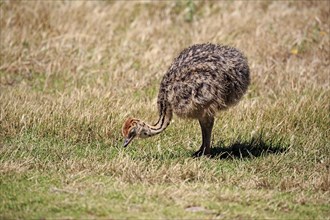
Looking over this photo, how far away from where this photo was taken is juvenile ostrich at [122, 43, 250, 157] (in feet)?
22.6

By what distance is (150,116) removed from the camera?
27.1ft

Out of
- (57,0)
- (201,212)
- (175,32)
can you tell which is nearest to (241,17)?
(175,32)

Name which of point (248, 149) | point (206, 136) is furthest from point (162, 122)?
point (248, 149)

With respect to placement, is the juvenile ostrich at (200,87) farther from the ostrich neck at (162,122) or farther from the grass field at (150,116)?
the grass field at (150,116)

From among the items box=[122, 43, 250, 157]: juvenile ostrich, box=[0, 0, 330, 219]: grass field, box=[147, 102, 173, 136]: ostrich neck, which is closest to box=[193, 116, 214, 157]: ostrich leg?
box=[122, 43, 250, 157]: juvenile ostrich

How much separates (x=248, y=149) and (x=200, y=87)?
1.12 m

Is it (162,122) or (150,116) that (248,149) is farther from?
(150,116)

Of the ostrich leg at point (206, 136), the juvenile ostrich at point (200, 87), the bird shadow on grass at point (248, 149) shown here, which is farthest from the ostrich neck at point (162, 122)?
the bird shadow on grass at point (248, 149)

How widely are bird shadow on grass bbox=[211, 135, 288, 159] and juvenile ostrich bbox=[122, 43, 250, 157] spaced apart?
0.32 meters

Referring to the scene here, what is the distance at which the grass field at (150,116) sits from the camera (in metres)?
5.85

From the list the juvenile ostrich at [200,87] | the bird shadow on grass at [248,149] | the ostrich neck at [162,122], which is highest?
the juvenile ostrich at [200,87]

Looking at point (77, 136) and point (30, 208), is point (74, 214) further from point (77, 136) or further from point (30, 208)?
point (77, 136)

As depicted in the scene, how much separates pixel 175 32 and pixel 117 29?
98 cm

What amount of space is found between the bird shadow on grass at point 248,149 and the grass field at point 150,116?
2cm
